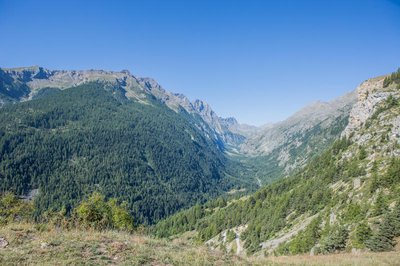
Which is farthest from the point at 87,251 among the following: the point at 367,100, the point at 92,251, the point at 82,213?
the point at 367,100

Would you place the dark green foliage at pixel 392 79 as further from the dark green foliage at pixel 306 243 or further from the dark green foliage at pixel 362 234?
the dark green foliage at pixel 362 234

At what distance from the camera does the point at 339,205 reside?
8706cm

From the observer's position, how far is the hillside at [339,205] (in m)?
49.5

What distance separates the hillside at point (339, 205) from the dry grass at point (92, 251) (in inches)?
819

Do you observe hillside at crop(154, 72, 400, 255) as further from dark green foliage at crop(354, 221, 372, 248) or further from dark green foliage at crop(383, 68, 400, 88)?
dark green foliage at crop(383, 68, 400, 88)

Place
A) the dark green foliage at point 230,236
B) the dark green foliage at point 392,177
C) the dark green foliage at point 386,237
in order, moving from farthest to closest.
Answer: the dark green foliage at point 230,236 → the dark green foliage at point 392,177 → the dark green foliage at point 386,237

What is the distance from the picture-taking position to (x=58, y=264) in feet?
40.2

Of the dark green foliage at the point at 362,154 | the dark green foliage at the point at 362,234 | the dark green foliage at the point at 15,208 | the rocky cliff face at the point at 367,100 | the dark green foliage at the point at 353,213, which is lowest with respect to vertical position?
the dark green foliage at the point at 353,213

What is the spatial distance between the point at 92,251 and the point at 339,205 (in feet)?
294

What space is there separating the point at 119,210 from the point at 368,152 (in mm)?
104130

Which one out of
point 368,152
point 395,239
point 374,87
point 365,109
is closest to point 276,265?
point 395,239

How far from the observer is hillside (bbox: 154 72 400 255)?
49.5m

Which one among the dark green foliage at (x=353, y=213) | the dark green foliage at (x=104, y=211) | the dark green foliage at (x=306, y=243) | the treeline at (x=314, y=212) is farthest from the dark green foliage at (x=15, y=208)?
the dark green foliage at (x=353, y=213)

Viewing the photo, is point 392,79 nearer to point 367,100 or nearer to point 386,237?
point 367,100
